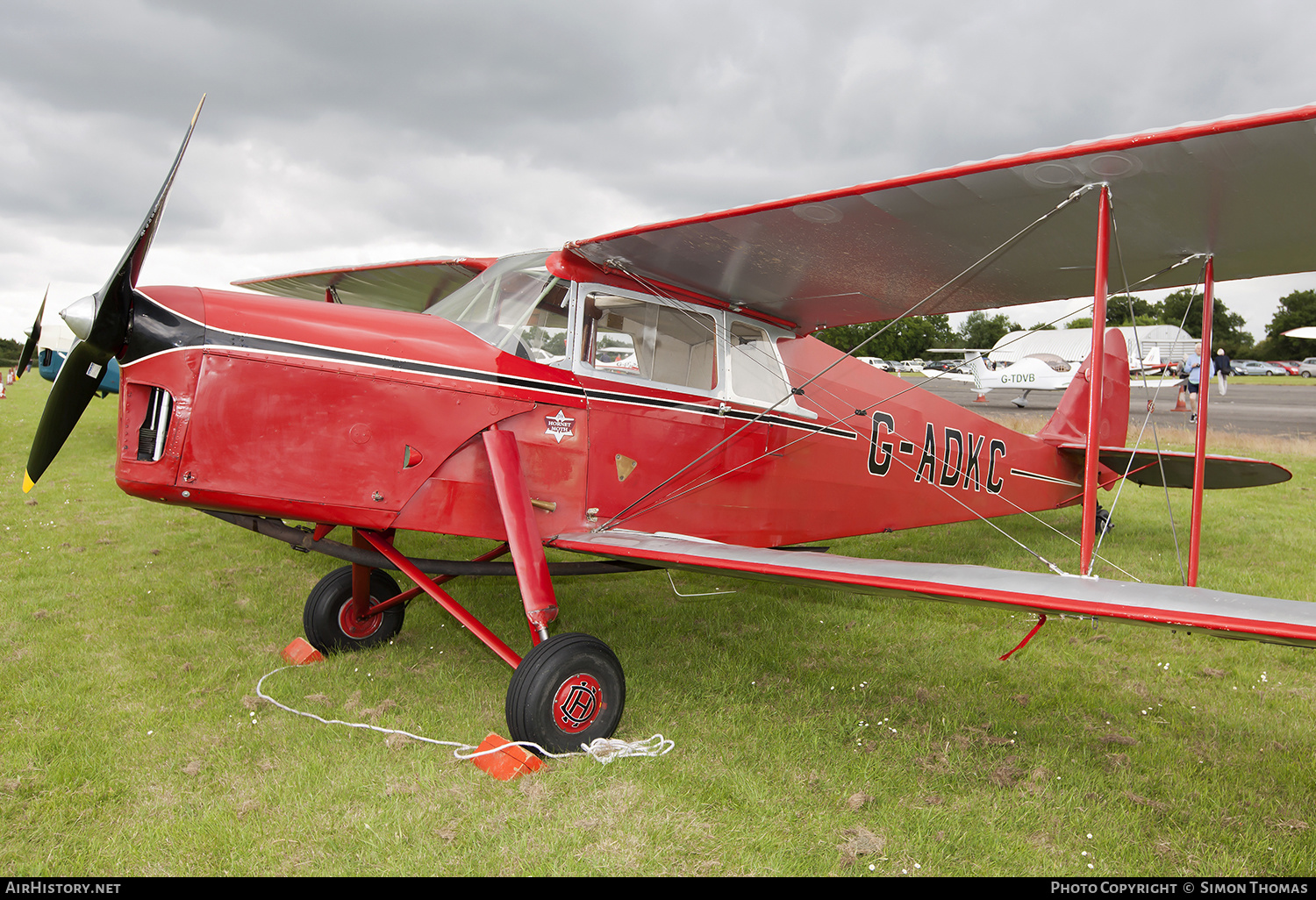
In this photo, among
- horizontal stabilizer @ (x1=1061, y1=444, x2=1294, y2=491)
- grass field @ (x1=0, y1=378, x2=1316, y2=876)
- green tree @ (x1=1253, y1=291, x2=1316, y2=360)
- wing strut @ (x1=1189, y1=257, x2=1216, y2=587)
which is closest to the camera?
grass field @ (x1=0, y1=378, x2=1316, y2=876)

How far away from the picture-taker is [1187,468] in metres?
7.52

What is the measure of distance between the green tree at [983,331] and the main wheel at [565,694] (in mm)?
81634

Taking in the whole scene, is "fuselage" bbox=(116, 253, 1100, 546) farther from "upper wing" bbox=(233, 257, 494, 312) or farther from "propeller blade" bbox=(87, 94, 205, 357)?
"upper wing" bbox=(233, 257, 494, 312)

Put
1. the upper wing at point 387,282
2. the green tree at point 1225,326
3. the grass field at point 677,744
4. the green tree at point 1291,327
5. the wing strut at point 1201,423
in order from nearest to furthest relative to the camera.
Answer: the grass field at point 677,744 → the wing strut at point 1201,423 → the upper wing at point 387,282 → the green tree at point 1291,327 → the green tree at point 1225,326

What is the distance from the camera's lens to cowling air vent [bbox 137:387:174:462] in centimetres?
338

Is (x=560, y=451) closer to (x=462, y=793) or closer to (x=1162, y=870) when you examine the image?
(x=462, y=793)

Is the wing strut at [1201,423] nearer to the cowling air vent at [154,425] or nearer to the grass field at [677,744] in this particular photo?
the grass field at [677,744]

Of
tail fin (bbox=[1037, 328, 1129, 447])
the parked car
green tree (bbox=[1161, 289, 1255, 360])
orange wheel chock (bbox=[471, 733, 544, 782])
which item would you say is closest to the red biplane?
orange wheel chock (bbox=[471, 733, 544, 782])

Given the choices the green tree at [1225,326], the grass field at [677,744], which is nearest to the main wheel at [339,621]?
the grass field at [677,744]

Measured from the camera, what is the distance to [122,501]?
30.9ft

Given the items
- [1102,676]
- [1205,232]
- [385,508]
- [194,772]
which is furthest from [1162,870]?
[194,772]

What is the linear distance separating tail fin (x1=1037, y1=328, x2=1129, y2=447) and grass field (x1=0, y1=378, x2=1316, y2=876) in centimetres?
201

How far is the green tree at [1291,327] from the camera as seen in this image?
232 ft

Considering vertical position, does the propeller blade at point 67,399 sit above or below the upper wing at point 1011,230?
below
